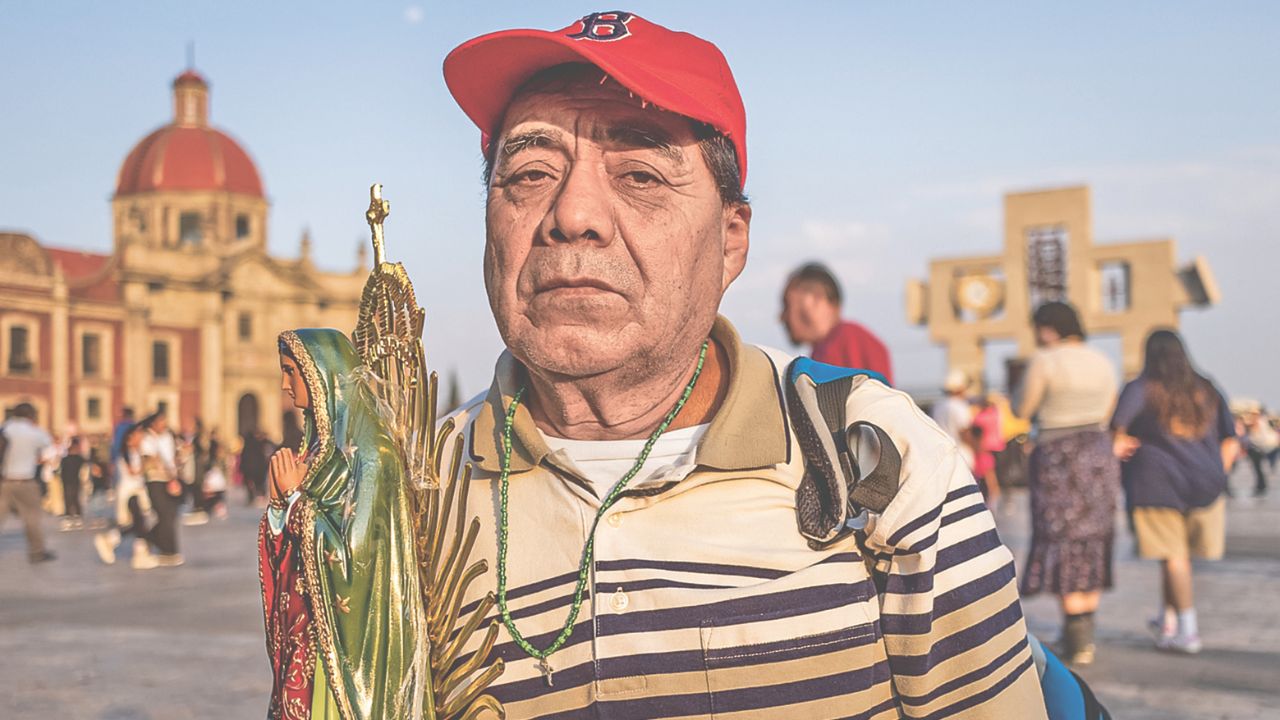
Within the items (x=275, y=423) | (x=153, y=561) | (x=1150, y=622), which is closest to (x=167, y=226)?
(x=275, y=423)

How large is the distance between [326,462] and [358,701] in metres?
0.28

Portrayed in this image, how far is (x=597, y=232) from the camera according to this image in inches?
61.0

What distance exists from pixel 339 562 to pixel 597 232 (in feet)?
1.69

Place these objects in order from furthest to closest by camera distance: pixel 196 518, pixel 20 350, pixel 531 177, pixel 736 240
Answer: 1. pixel 20 350
2. pixel 196 518
3. pixel 736 240
4. pixel 531 177

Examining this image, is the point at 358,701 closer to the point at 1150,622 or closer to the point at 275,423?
the point at 1150,622

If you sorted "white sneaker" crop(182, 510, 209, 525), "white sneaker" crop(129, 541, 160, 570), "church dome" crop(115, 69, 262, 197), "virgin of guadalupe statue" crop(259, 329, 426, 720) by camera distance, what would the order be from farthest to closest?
1. "church dome" crop(115, 69, 262, 197)
2. "white sneaker" crop(182, 510, 209, 525)
3. "white sneaker" crop(129, 541, 160, 570)
4. "virgin of guadalupe statue" crop(259, 329, 426, 720)

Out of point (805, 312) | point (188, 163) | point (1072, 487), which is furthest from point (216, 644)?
point (188, 163)

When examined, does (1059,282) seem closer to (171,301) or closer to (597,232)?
(171,301)

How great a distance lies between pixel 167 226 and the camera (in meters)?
54.2

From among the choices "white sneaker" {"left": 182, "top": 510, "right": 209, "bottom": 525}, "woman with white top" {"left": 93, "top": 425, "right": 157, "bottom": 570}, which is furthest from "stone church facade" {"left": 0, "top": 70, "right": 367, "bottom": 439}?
"woman with white top" {"left": 93, "top": 425, "right": 157, "bottom": 570}

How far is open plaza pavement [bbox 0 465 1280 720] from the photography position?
5.55m

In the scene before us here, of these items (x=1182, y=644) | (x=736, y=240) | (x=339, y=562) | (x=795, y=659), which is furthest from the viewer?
(x=1182, y=644)

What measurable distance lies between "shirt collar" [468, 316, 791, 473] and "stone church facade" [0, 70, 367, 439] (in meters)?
39.8

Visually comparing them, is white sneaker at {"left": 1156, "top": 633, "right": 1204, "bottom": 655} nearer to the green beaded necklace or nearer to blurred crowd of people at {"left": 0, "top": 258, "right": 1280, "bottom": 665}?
blurred crowd of people at {"left": 0, "top": 258, "right": 1280, "bottom": 665}
